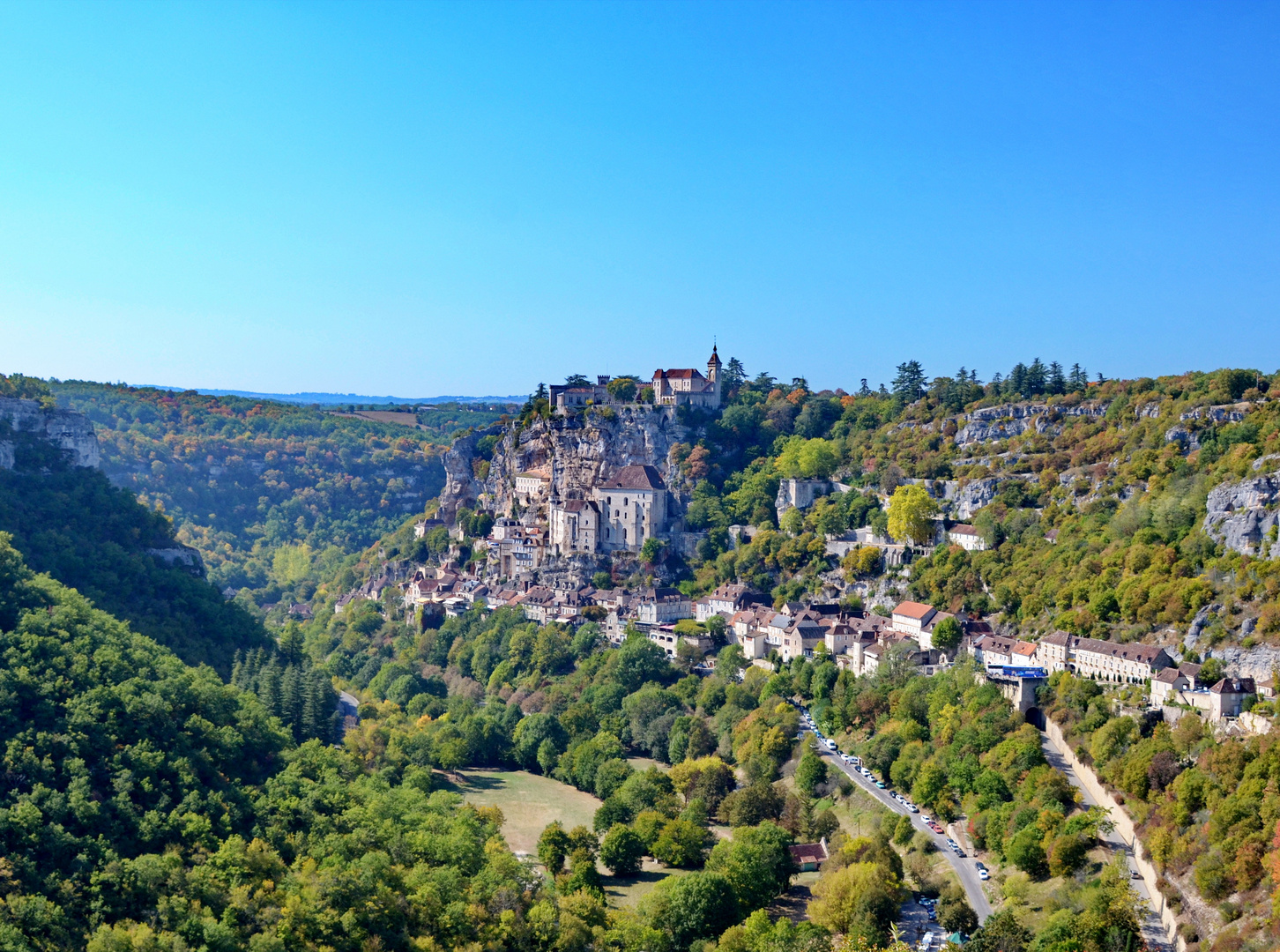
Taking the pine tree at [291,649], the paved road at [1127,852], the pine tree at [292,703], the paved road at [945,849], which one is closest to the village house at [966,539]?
the paved road at [945,849]

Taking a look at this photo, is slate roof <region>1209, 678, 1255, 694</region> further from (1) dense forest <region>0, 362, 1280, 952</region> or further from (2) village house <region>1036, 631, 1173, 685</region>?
(2) village house <region>1036, 631, 1173, 685</region>

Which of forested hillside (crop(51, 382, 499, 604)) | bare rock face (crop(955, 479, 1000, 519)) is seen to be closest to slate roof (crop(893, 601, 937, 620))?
bare rock face (crop(955, 479, 1000, 519))

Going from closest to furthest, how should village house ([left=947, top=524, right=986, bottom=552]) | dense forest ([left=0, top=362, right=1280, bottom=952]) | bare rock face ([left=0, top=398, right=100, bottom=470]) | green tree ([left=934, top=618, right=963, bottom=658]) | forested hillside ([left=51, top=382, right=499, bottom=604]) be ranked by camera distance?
dense forest ([left=0, top=362, right=1280, bottom=952]) < green tree ([left=934, top=618, right=963, bottom=658]) < bare rock face ([left=0, top=398, right=100, bottom=470]) < village house ([left=947, top=524, right=986, bottom=552]) < forested hillside ([left=51, top=382, right=499, bottom=604])

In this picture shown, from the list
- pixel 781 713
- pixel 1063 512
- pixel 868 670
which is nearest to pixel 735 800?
pixel 781 713

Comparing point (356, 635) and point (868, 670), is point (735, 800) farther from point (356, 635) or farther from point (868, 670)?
point (356, 635)

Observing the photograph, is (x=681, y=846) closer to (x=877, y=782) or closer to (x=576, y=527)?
(x=877, y=782)

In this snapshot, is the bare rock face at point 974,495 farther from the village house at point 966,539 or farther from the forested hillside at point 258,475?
the forested hillside at point 258,475
